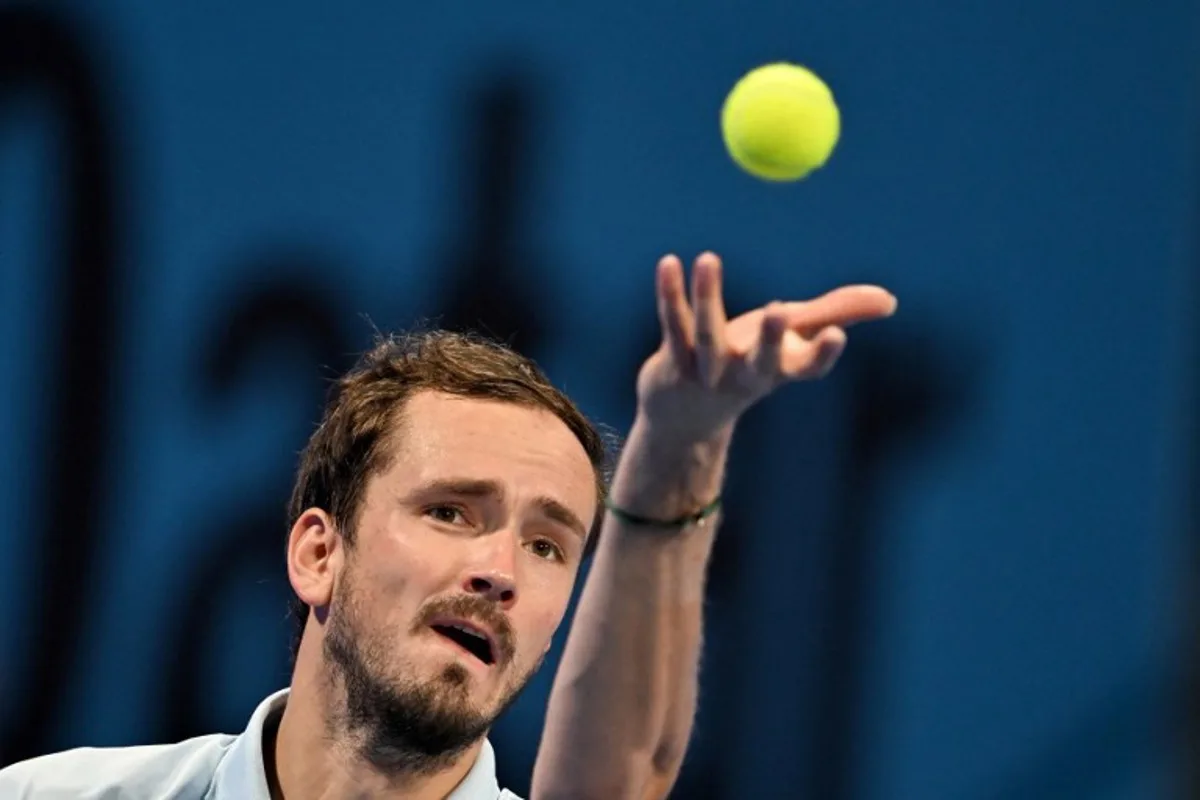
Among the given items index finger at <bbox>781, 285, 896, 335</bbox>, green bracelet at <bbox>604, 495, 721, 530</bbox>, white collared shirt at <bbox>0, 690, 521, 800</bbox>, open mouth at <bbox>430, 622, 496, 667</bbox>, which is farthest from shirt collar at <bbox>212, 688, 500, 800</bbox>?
index finger at <bbox>781, 285, 896, 335</bbox>

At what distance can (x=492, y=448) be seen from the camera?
2369mm

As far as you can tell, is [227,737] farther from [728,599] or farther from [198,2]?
[198,2]

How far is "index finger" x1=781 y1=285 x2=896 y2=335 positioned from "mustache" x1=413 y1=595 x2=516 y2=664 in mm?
638

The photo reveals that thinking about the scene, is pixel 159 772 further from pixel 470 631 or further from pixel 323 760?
pixel 470 631

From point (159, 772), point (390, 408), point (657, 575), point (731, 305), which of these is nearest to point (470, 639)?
point (390, 408)

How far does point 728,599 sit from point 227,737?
3.53ft

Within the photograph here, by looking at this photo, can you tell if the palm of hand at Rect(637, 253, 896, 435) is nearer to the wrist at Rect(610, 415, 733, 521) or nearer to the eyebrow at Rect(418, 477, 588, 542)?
the wrist at Rect(610, 415, 733, 521)

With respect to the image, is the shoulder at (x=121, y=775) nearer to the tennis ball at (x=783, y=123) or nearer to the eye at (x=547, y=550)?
the eye at (x=547, y=550)

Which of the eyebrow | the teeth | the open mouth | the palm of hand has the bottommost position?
the open mouth

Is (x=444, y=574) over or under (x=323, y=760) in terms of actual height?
over

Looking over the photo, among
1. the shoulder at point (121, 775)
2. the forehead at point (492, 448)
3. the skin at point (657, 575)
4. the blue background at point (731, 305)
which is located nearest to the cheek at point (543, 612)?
the forehead at point (492, 448)

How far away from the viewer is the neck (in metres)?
2.30

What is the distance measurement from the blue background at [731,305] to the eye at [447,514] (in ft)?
3.42

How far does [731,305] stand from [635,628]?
1593 mm
